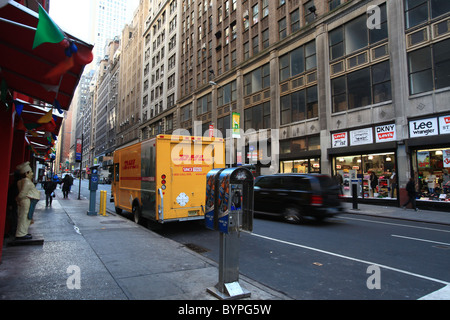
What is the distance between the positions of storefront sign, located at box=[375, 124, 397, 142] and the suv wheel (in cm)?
1055

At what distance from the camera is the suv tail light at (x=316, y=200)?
10.0 metres

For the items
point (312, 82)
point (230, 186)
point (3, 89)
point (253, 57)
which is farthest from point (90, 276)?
point (253, 57)

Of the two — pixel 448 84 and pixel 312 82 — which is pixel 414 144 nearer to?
pixel 448 84

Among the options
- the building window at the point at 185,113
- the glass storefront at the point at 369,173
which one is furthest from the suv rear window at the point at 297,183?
the building window at the point at 185,113

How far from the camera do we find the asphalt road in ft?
14.7

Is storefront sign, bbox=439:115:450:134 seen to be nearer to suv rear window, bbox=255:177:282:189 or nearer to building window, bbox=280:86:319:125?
building window, bbox=280:86:319:125

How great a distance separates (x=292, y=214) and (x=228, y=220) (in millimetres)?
7119

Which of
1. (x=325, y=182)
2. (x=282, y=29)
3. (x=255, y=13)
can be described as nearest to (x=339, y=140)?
(x=325, y=182)

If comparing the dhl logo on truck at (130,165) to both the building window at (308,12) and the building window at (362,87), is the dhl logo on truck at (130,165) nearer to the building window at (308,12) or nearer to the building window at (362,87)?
the building window at (362,87)

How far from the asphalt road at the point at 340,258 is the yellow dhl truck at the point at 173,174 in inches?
31.1

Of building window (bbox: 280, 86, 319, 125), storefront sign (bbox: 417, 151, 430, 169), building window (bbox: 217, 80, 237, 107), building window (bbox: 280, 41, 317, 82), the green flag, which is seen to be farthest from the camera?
building window (bbox: 217, 80, 237, 107)

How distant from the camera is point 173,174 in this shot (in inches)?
338

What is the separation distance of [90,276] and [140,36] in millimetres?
69799

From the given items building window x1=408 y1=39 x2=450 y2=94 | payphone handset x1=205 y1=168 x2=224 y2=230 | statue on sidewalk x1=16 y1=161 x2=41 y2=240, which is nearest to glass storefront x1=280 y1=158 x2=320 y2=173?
building window x1=408 y1=39 x2=450 y2=94
